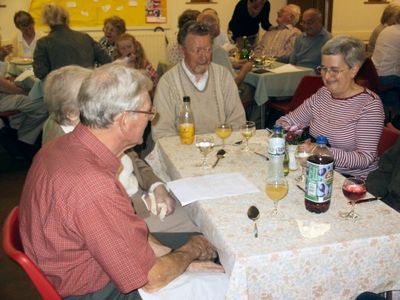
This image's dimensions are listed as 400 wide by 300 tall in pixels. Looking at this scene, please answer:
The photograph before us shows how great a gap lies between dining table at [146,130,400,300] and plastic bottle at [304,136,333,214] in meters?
0.03

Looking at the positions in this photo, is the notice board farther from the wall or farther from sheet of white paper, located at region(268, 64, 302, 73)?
sheet of white paper, located at region(268, 64, 302, 73)

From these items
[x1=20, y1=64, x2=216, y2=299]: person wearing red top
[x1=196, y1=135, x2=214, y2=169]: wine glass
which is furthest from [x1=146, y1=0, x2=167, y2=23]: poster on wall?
[x1=20, y1=64, x2=216, y2=299]: person wearing red top

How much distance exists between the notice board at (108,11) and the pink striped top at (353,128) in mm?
4815

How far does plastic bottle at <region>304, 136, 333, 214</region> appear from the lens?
138 centimetres

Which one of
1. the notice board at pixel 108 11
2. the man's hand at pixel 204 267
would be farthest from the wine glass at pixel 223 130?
the notice board at pixel 108 11

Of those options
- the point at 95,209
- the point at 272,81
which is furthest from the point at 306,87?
the point at 95,209

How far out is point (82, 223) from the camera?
117 centimetres

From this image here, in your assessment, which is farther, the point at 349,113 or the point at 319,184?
the point at 349,113

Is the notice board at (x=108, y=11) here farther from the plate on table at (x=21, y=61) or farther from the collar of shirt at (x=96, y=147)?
the collar of shirt at (x=96, y=147)

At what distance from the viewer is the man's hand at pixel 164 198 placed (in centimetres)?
194

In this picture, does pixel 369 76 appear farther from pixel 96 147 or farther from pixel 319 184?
pixel 96 147

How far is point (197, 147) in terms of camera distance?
2143 mm

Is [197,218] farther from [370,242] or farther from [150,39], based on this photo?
[150,39]

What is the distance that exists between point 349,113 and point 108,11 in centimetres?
510
